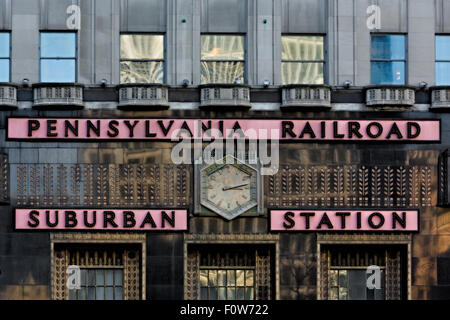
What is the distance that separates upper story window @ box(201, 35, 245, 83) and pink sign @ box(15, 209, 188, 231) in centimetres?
530

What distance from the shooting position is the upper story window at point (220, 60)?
34469 mm

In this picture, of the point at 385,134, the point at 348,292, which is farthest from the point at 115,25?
the point at 348,292

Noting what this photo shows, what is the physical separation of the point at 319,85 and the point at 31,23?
10696 millimetres

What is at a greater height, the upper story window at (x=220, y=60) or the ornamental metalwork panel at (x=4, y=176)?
the upper story window at (x=220, y=60)

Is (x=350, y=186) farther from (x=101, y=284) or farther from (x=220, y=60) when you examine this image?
(x=101, y=284)

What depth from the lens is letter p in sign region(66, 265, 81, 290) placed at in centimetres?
3359

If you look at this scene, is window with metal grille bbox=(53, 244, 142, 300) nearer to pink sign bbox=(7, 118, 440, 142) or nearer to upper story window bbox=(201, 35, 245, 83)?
pink sign bbox=(7, 118, 440, 142)

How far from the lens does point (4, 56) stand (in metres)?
34.1

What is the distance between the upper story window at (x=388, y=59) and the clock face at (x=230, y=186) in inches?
235

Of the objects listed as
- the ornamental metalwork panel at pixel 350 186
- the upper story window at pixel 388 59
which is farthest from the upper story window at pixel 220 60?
the upper story window at pixel 388 59

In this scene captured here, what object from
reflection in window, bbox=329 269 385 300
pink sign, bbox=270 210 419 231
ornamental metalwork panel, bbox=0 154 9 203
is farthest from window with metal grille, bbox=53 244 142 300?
reflection in window, bbox=329 269 385 300

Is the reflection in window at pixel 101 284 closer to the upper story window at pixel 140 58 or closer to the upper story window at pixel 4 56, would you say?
the upper story window at pixel 140 58

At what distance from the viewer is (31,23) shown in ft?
112
